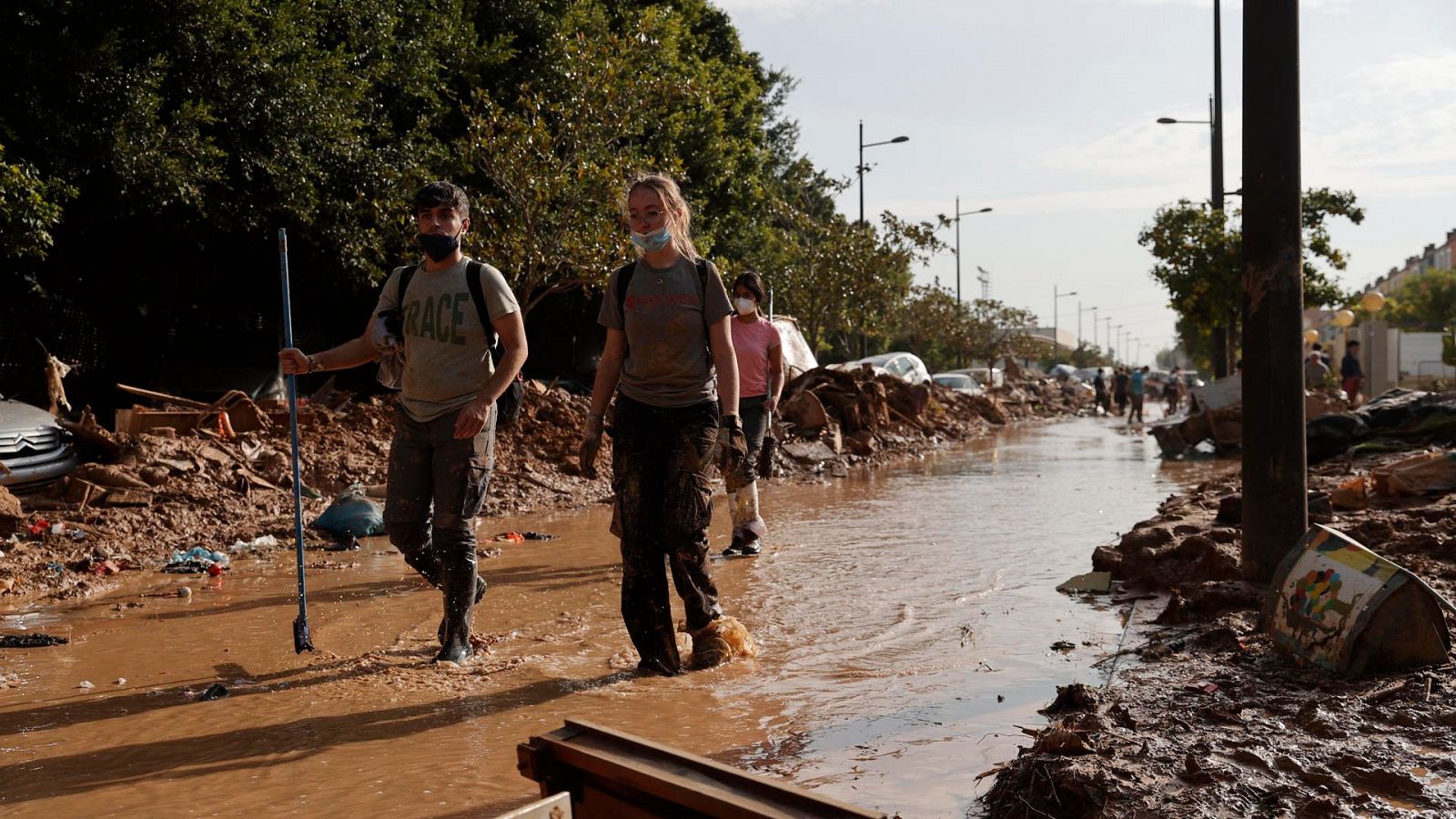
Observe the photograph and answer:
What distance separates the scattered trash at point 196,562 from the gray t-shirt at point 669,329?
3.85 metres

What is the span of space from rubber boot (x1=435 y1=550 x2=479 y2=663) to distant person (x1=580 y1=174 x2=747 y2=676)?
619 mm

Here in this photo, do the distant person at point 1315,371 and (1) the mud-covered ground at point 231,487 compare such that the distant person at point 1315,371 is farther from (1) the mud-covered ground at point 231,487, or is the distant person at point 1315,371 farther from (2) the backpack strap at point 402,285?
(2) the backpack strap at point 402,285

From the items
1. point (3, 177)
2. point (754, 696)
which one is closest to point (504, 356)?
point (754, 696)

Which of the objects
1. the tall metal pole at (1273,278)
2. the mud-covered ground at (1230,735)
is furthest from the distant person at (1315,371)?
the mud-covered ground at (1230,735)

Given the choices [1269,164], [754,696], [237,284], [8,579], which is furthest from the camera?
[237,284]

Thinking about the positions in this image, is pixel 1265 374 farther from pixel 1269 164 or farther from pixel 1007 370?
pixel 1007 370

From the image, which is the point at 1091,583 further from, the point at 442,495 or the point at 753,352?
the point at 442,495

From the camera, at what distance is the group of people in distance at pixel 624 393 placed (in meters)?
4.81

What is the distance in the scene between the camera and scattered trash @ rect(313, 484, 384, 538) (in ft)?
28.8

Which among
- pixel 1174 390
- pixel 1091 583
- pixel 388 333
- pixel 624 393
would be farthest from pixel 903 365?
pixel 388 333

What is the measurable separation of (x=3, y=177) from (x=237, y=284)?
26.0 ft

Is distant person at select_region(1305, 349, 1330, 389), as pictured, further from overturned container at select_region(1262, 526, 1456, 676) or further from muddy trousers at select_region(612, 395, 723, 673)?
muddy trousers at select_region(612, 395, 723, 673)

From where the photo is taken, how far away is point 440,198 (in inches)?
192

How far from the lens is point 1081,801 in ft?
10.4
